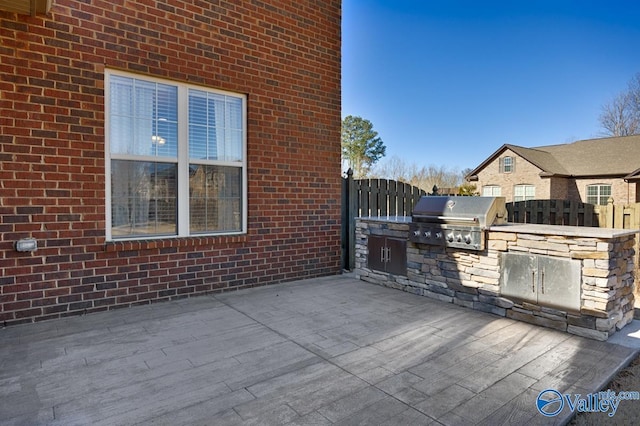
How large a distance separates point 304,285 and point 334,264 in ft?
2.96

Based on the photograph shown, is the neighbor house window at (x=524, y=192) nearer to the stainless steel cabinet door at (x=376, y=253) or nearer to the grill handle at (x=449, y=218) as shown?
the stainless steel cabinet door at (x=376, y=253)

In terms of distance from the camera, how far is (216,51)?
4.68 metres

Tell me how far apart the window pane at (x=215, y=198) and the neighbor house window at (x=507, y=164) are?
2139 centimetres

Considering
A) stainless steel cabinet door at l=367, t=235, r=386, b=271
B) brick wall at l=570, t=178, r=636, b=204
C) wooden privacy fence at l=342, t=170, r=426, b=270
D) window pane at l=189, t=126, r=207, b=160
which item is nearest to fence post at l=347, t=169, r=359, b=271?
wooden privacy fence at l=342, t=170, r=426, b=270

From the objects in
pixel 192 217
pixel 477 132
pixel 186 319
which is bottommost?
pixel 186 319

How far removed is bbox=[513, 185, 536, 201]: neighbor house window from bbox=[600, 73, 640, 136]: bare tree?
28.7 feet

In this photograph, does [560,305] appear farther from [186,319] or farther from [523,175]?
[523,175]

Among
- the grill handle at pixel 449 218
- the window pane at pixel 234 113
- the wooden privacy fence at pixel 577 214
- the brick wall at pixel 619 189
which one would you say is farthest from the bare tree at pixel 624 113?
the window pane at pixel 234 113

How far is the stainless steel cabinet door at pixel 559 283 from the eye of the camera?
3260 millimetres

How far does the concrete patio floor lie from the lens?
6.85 ft

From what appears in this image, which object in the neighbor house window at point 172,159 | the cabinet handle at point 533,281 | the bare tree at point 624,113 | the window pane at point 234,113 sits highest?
the bare tree at point 624,113

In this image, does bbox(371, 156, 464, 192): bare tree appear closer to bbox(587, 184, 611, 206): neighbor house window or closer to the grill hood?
bbox(587, 184, 611, 206): neighbor house window

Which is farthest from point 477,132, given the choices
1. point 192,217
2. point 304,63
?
point 192,217

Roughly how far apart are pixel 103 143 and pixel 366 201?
4.10m
